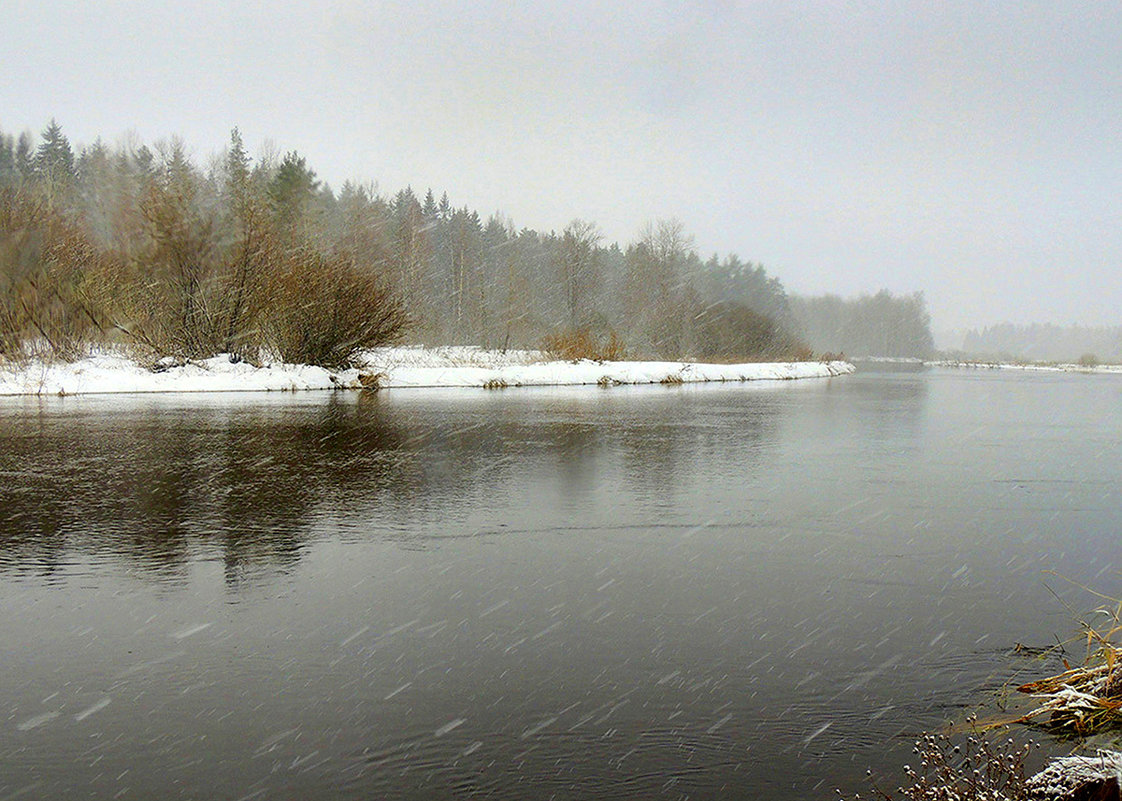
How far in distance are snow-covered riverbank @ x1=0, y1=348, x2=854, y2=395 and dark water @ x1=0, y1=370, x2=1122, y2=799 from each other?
1675cm

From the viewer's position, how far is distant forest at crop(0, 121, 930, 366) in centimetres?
3262

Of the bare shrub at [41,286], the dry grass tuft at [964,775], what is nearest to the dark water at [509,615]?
the dry grass tuft at [964,775]

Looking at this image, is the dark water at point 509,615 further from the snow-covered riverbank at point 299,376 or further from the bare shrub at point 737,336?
the bare shrub at point 737,336

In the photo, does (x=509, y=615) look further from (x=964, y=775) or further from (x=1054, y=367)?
(x=1054, y=367)

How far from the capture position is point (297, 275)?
109 ft

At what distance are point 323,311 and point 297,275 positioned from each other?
5.99 ft

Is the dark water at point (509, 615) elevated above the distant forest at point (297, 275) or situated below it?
below

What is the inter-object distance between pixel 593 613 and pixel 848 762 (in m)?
2.37

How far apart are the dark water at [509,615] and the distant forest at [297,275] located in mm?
20281

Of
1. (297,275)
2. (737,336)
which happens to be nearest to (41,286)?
(297,275)

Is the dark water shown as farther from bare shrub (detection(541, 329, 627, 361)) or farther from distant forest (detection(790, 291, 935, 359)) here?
distant forest (detection(790, 291, 935, 359))

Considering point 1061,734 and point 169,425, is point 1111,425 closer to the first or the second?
point 1061,734

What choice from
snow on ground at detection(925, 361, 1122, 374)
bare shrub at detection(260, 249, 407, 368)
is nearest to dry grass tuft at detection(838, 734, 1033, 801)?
bare shrub at detection(260, 249, 407, 368)

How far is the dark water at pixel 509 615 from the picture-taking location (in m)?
3.96
